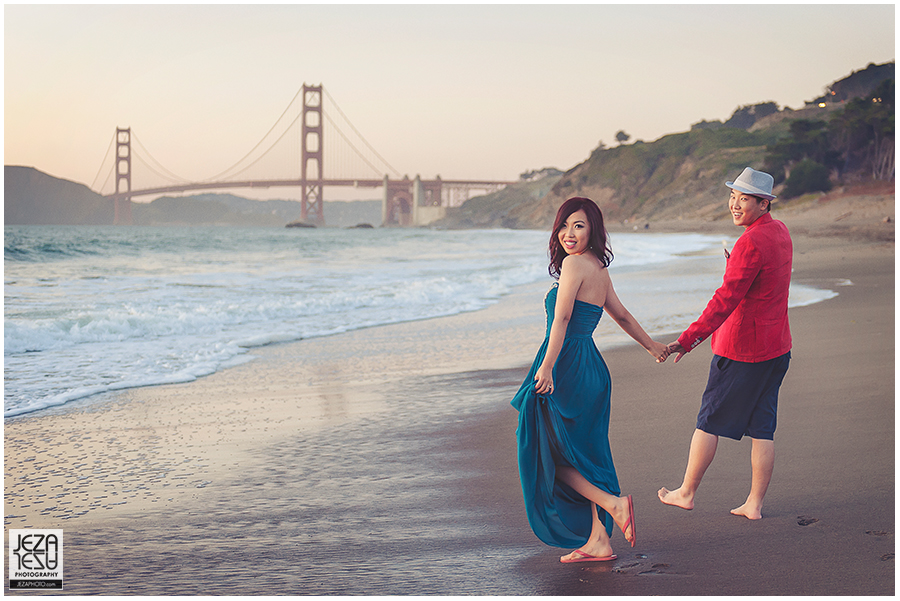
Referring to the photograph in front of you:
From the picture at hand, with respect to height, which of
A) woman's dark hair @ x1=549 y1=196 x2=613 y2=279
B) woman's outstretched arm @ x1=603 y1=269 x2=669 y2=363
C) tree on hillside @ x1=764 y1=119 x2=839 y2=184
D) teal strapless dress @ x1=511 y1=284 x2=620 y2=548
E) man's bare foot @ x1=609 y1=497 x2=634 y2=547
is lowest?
man's bare foot @ x1=609 y1=497 x2=634 y2=547

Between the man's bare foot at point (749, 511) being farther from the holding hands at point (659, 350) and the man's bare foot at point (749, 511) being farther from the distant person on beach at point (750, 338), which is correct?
the holding hands at point (659, 350)

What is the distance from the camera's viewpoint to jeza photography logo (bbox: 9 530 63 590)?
1.90 meters

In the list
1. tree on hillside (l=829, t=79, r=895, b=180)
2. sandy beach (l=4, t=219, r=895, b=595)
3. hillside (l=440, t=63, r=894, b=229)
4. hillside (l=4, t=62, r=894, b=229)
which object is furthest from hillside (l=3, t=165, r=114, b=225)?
sandy beach (l=4, t=219, r=895, b=595)

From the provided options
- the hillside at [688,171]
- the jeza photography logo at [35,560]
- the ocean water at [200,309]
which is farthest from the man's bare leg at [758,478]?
the hillside at [688,171]

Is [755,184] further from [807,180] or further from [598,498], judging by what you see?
[807,180]

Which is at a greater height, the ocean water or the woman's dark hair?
the woman's dark hair

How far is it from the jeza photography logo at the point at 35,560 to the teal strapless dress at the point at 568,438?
1.28 meters

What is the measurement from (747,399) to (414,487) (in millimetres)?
1124

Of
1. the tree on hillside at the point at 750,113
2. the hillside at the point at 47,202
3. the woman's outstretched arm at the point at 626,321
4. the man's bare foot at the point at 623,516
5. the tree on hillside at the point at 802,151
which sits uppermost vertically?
the tree on hillside at the point at 750,113

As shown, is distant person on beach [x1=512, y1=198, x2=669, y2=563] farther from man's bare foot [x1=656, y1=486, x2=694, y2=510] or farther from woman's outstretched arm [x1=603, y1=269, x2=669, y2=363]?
man's bare foot [x1=656, y1=486, x2=694, y2=510]

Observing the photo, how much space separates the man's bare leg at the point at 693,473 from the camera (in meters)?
2.21

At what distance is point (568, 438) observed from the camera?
76.9 inches

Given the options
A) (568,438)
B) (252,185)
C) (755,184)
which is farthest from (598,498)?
(252,185)

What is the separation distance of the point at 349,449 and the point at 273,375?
1.74m
